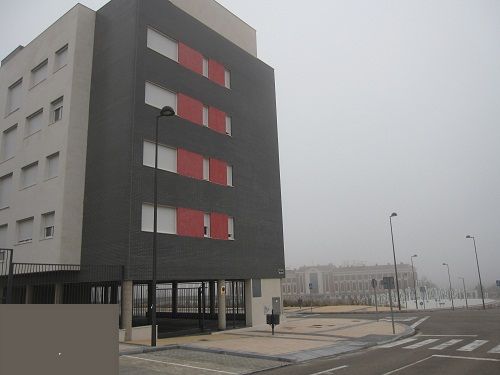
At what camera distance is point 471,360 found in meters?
14.0

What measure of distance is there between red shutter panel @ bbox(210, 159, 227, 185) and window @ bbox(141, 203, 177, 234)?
3978mm

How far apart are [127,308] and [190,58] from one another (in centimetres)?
1531

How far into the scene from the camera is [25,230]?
25.5 meters

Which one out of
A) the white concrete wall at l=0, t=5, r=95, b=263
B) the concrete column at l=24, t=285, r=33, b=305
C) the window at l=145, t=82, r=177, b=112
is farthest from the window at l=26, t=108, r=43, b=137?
the concrete column at l=24, t=285, r=33, b=305

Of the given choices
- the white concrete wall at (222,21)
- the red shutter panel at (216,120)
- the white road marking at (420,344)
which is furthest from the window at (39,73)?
the white road marking at (420,344)

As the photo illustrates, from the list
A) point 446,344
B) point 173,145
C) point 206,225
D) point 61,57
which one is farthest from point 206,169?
point 446,344

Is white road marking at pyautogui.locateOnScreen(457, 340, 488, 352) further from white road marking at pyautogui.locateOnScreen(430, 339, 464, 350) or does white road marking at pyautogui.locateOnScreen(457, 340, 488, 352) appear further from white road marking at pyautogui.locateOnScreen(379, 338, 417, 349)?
white road marking at pyautogui.locateOnScreen(379, 338, 417, 349)

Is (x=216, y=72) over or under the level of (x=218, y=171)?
over

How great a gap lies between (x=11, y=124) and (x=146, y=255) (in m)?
15.8

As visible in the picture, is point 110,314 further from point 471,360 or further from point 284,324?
point 284,324

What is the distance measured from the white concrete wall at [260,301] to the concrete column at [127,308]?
942 cm

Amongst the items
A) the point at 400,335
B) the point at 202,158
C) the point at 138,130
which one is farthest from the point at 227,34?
the point at 400,335

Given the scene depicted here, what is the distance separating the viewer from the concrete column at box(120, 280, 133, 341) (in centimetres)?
1963

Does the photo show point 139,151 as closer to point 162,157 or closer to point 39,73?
point 162,157
